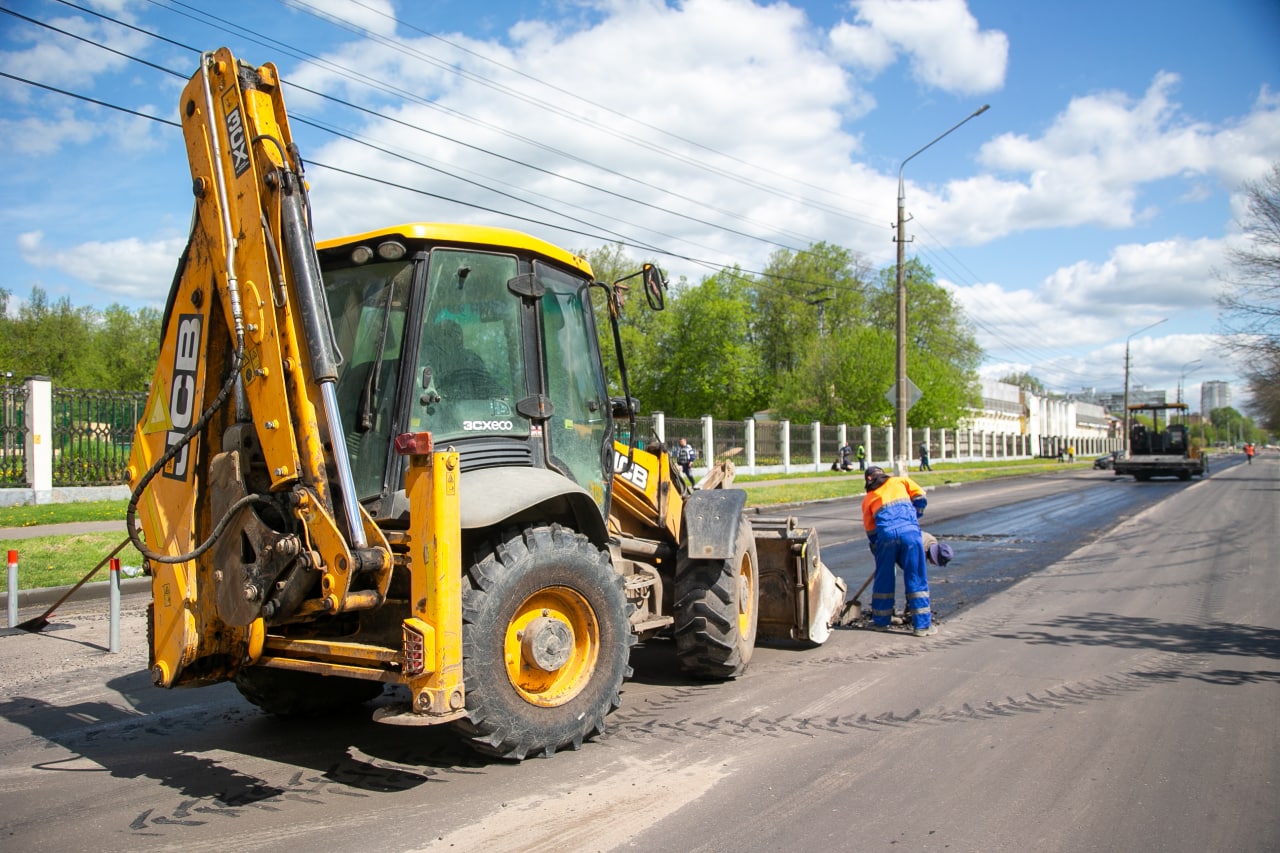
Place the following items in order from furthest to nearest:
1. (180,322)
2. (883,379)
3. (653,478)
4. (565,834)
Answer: (883,379) → (653,478) → (180,322) → (565,834)

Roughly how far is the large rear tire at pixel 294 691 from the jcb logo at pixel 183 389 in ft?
4.22

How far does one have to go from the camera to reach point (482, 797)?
4117 millimetres

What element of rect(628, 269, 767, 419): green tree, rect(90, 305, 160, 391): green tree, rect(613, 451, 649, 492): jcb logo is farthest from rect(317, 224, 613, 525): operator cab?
rect(628, 269, 767, 419): green tree

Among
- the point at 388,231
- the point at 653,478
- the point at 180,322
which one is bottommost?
the point at 653,478

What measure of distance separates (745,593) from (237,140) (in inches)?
175

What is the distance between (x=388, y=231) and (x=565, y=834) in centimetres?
295

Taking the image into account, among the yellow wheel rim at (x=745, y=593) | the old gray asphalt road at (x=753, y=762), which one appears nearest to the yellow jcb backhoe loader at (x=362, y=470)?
the old gray asphalt road at (x=753, y=762)

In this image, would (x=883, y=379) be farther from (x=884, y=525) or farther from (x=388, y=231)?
(x=388, y=231)

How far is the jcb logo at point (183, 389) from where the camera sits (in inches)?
171

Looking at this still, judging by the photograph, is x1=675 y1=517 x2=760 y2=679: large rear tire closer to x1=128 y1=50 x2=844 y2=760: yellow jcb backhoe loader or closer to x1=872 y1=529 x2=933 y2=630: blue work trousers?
x1=128 y1=50 x2=844 y2=760: yellow jcb backhoe loader

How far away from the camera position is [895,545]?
26.2 ft

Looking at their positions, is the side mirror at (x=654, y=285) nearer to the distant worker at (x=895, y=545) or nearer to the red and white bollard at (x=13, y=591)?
the distant worker at (x=895, y=545)

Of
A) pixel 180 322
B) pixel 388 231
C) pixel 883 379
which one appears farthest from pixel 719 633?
pixel 883 379

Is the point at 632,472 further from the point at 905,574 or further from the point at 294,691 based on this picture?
the point at 905,574
